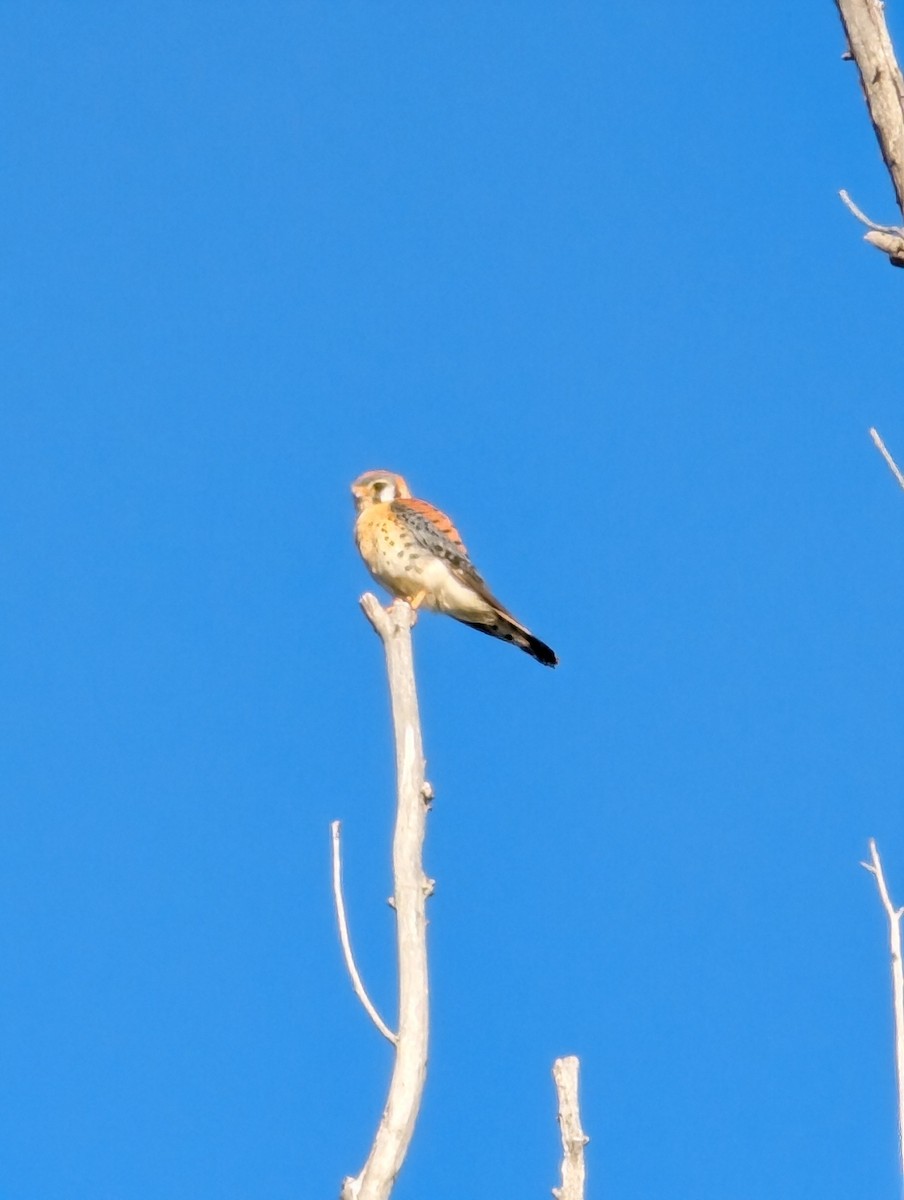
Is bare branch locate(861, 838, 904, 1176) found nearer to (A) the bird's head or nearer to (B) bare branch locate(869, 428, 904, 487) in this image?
(B) bare branch locate(869, 428, 904, 487)

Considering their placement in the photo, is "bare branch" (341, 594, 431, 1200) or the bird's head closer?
"bare branch" (341, 594, 431, 1200)

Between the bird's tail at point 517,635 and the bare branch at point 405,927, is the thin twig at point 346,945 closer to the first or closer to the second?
the bare branch at point 405,927

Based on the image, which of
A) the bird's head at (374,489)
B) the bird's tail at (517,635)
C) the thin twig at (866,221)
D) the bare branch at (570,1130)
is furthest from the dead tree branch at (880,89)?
the bird's head at (374,489)

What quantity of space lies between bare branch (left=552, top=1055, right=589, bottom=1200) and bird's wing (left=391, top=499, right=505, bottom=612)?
14.0ft

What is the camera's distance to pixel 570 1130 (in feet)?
10.4

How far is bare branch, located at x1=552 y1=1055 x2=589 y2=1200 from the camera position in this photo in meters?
3.15

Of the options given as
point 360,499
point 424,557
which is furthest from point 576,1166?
point 360,499

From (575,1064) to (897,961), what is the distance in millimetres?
628

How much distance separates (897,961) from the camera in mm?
3240

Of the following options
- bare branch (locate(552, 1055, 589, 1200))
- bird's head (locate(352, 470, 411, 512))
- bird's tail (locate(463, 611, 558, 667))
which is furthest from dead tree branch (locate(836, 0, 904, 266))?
bird's head (locate(352, 470, 411, 512))

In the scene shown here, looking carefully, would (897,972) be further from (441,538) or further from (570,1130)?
(441,538)

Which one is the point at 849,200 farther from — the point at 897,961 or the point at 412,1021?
the point at 412,1021

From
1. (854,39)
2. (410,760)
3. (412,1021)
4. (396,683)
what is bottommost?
(412,1021)

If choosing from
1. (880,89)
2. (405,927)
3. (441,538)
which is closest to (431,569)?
(441,538)
